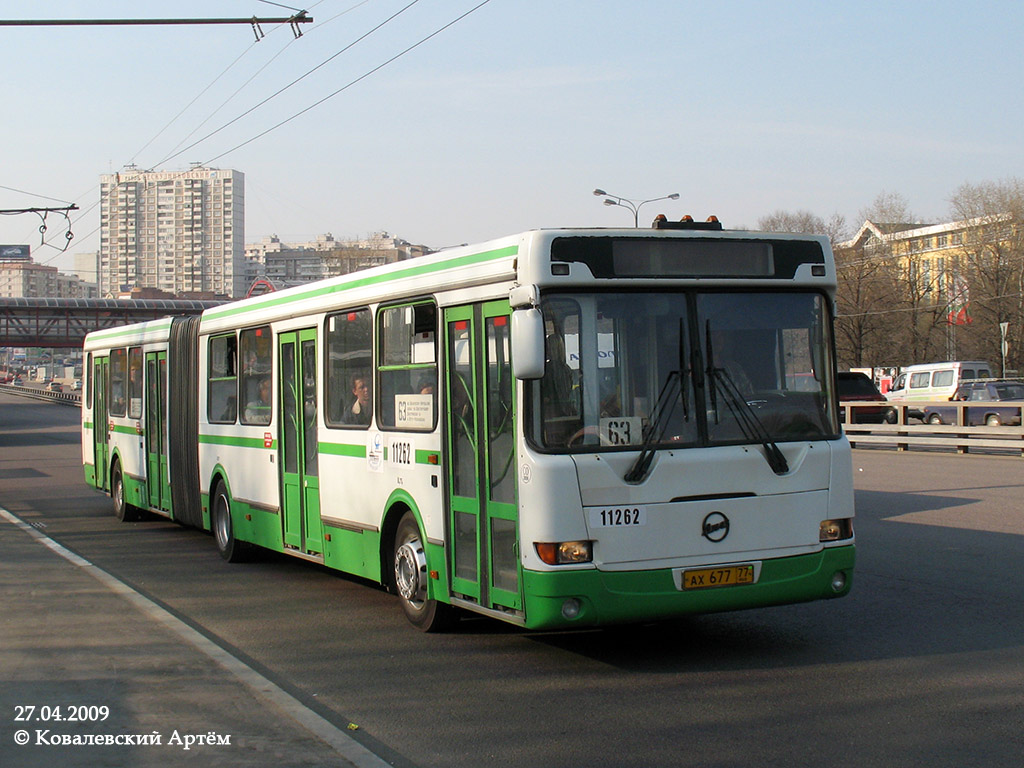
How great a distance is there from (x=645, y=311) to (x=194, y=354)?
8227 millimetres

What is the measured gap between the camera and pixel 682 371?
7.17 meters

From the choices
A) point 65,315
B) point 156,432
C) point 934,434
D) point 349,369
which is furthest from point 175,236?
point 349,369

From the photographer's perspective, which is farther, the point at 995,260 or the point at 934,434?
the point at 995,260

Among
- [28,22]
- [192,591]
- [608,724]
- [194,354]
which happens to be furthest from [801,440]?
[28,22]

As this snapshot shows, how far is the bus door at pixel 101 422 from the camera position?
17891 millimetres

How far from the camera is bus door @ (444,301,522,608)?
727 centimetres

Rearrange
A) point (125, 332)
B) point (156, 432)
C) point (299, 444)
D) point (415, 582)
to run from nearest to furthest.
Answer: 1. point (415, 582)
2. point (299, 444)
3. point (156, 432)
4. point (125, 332)

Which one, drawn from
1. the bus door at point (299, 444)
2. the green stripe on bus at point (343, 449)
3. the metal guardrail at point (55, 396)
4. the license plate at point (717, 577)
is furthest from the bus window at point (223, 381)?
the metal guardrail at point (55, 396)

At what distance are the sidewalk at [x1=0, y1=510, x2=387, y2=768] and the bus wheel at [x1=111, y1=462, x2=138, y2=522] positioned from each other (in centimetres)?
747

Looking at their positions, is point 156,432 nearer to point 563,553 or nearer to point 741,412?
point 563,553

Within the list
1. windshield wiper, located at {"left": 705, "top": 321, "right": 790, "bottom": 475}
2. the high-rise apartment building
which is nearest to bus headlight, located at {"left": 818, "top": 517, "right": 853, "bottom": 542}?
windshield wiper, located at {"left": 705, "top": 321, "right": 790, "bottom": 475}

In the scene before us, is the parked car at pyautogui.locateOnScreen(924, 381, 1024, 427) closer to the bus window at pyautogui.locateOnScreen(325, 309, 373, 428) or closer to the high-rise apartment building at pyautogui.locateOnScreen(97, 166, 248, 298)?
the bus window at pyautogui.locateOnScreen(325, 309, 373, 428)

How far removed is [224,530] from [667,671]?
7098mm

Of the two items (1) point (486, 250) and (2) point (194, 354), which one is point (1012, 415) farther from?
(1) point (486, 250)
